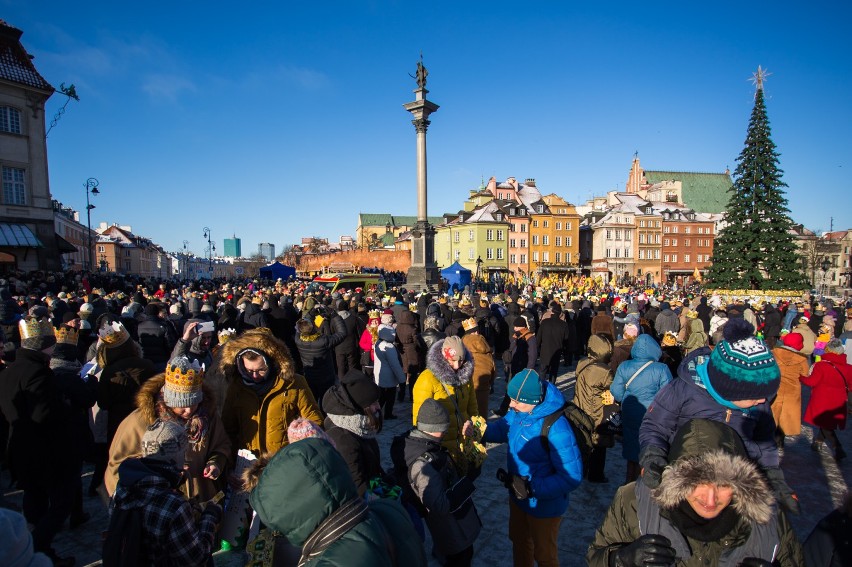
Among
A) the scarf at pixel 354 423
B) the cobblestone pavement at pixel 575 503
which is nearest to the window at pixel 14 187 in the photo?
the cobblestone pavement at pixel 575 503

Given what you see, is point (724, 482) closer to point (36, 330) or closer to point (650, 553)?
point (650, 553)

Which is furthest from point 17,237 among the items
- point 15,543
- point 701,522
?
point 701,522

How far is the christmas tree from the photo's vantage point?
1209 inches

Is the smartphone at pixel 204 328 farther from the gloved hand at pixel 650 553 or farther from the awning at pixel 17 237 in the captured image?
the awning at pixel 17 237

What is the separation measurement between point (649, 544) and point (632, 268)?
2871 inches

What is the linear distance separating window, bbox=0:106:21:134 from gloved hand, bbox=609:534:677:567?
125 ft

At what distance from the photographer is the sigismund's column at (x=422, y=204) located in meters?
25.5

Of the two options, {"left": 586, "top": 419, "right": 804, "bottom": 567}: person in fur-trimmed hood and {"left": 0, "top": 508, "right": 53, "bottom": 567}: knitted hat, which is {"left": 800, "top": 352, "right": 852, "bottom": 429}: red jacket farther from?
{"left": 0, "top": 508, "right": 53, "bottom": 567}: knitted hat

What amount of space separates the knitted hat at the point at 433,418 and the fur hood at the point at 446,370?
3.23 feet

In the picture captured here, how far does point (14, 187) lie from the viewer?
28281 mm

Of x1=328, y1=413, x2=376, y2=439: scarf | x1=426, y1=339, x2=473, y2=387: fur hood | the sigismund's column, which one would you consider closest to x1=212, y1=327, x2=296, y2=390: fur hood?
x1=328, y1=413, x2=376, y2=439: scarf

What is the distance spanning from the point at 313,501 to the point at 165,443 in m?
1.50

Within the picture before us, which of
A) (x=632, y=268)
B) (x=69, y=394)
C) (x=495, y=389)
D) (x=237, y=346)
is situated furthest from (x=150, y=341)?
(x=632, y=268)

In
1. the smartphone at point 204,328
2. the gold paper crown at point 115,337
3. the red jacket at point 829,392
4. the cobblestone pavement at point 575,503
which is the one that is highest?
the gold paper crown at point 115,337
